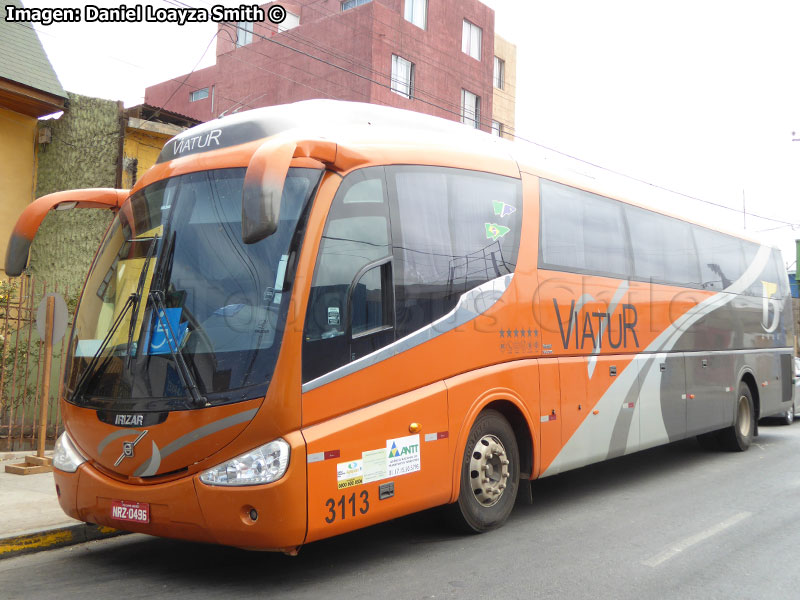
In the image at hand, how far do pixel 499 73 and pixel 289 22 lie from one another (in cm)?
890

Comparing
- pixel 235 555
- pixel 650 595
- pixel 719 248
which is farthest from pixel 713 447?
pixel 235 555

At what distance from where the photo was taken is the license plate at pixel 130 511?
537cm

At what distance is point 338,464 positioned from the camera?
17.8 ft

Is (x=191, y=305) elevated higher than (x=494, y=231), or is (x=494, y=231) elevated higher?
(x=494, y=231)

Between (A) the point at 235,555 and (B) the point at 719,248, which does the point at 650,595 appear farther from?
(B) the point at 719,248

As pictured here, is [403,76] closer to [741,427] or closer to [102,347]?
[741,427]

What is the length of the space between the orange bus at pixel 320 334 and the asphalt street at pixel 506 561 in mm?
420

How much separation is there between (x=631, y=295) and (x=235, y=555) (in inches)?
220

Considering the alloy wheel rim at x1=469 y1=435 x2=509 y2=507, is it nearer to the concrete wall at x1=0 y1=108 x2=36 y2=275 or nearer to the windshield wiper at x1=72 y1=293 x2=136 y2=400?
the windshield wiper at x1=72 y1=293 x2=136 y2=400

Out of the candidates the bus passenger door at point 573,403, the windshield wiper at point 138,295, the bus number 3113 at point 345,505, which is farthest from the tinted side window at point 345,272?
the bus passenger door at point 573,403

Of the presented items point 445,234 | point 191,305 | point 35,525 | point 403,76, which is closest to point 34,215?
point 191,305

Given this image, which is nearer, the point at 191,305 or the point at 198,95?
the point at 191,305

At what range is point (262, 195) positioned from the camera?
15.0 feet

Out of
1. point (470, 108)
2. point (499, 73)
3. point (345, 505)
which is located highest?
point (499, 73)
